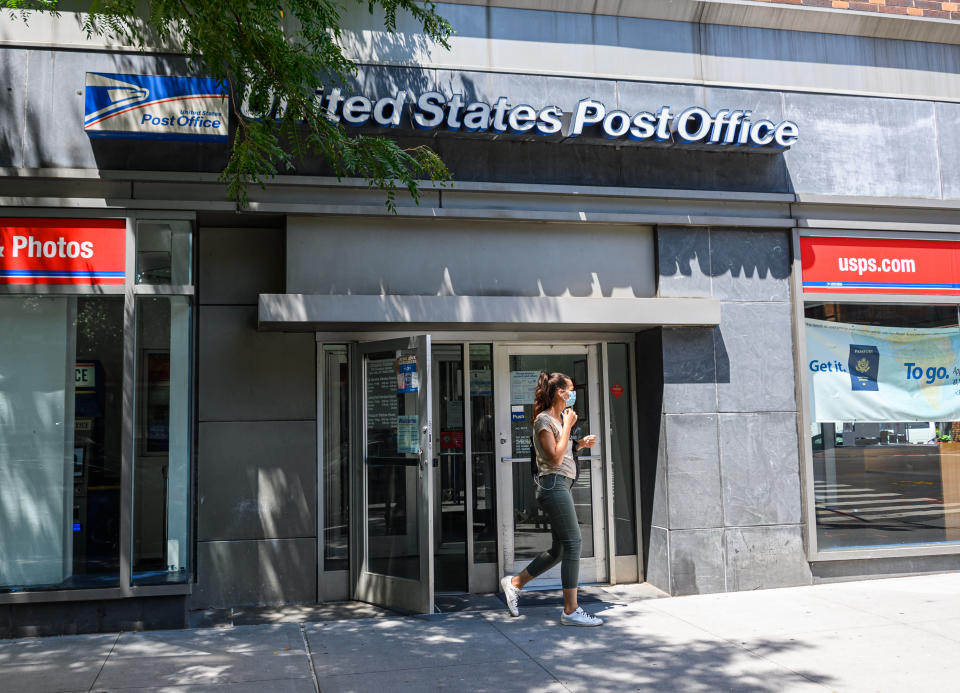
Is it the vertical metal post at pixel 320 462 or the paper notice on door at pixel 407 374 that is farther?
the vertical metal post at pixel 320 462

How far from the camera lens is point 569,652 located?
569 centimetres

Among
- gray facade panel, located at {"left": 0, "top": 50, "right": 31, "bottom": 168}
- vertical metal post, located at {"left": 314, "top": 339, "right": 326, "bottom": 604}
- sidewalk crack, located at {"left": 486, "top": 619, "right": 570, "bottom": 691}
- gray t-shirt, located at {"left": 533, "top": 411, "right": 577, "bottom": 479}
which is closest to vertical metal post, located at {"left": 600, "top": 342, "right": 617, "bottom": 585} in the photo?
gray t-shirt, located at {"left": 533, "top": 411, "right": 577, "bottom": 479}

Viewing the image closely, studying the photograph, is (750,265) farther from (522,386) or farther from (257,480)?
(257,480)

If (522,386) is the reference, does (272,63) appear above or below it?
above

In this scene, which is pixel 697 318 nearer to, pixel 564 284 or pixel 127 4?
pixel 564 284

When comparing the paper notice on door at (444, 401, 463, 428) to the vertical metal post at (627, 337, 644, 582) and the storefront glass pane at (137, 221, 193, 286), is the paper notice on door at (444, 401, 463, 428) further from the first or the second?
the storefront glass pane at (137, 221, 193, 286)

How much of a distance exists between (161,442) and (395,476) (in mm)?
1953

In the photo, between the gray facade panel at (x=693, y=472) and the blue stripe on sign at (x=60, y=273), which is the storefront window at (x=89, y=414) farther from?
the gray facade panel at (x=693, y=472)

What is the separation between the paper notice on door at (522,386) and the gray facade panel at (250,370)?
6.12ft

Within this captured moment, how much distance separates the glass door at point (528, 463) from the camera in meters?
7.68

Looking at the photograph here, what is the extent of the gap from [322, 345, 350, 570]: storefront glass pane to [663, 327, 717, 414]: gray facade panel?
295 cm

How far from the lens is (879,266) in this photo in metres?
8.18

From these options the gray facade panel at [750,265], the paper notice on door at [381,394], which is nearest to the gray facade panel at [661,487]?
the gray facade panel at [750,265]

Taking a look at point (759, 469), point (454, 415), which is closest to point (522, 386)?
point (454, 415)
